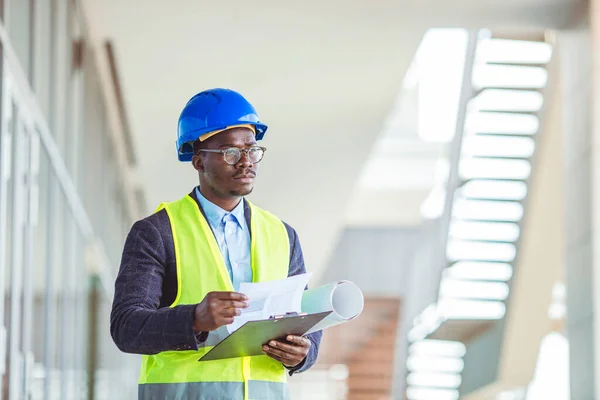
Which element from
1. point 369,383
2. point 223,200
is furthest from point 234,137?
point 369,383

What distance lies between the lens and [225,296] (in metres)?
2.55

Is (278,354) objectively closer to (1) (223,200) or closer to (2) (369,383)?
(1) (223,200)

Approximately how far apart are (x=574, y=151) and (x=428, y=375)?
1564 centimetres

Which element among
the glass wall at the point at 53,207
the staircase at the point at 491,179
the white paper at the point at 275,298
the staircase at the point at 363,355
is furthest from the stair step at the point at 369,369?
the white paper at the point at 275,298

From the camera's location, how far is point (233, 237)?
9.68ft

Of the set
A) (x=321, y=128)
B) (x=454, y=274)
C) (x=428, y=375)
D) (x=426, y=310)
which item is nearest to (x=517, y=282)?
(x=454, y=274)

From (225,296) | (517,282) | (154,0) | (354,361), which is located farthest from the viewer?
(354,361)

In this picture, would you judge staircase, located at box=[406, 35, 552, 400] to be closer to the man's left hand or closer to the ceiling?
the ceiling

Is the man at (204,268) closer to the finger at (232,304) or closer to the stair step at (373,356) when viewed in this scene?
the finger at (232,304)

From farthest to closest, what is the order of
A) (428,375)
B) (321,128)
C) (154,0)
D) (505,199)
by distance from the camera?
1. (428,375)
2. (505,199)
3. (321,128)
4. (154,0)

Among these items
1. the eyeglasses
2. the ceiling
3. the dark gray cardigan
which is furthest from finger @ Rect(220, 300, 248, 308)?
the ceiling

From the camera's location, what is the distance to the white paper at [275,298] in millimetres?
2662

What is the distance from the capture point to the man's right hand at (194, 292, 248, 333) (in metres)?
2.54

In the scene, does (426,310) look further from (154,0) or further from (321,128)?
(154,0)
